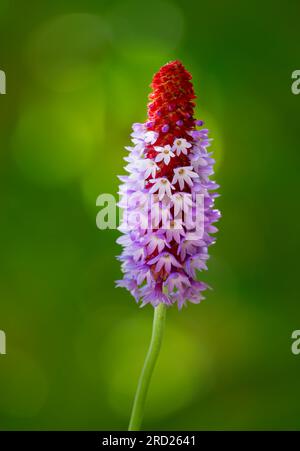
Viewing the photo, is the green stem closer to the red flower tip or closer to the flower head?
the flower head

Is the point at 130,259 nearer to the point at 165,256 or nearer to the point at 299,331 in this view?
the point at 165,256

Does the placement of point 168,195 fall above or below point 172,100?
below

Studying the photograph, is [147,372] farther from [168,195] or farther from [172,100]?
[172,100]

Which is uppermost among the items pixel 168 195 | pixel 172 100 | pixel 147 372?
pixel 172 100

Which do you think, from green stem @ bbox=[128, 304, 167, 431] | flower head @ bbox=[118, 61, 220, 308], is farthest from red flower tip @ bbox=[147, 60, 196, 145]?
green stem @ bbox=[128, 304, 167, 431]

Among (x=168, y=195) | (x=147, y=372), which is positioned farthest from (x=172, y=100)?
(x=147, y=372)

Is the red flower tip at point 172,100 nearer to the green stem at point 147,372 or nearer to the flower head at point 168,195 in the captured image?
the flower head at point 168,195

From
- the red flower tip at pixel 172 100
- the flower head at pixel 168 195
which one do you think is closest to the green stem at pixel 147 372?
the flower head at pixel 168 195
